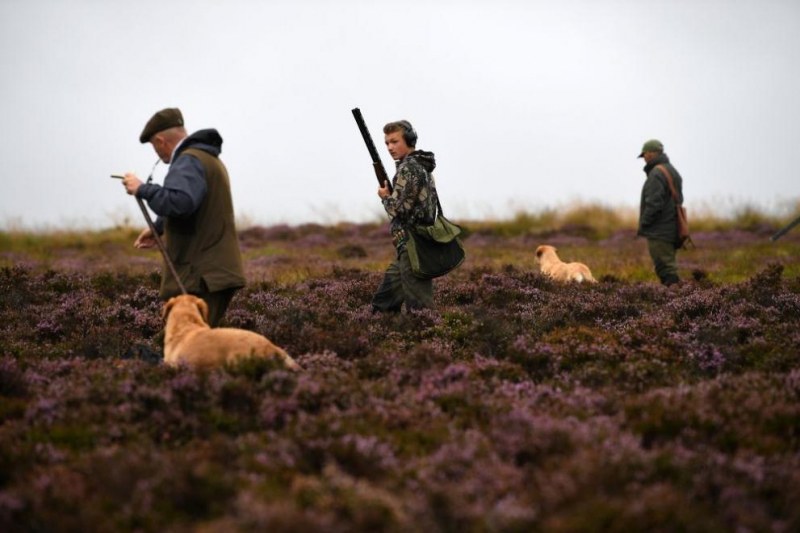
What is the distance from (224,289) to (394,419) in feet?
7.74

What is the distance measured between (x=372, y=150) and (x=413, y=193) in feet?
4.40

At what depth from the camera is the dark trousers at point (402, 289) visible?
32.6ft

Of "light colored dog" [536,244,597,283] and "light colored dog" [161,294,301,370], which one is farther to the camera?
"light colored dog" [536,244,597,283]

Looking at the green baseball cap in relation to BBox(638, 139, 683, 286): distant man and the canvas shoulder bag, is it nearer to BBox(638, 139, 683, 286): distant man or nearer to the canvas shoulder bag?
BBox(638, 139, 683, 286): distant man

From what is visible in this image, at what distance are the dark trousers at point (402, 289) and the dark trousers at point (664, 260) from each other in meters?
6.36

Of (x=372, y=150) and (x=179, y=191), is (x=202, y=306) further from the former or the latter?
(x=372, y=150)

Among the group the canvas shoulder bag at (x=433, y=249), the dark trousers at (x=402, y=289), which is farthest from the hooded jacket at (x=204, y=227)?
the dark trousers at (x=402, y=289)

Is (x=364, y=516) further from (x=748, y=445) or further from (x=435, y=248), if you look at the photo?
(x=435, y=248)

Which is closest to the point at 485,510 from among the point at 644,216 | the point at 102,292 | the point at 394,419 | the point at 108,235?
the point at 394,419

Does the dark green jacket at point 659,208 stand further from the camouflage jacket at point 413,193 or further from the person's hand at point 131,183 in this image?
the person's hand at point 131,183

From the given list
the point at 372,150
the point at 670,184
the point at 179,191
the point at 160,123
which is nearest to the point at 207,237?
the point at 179,191

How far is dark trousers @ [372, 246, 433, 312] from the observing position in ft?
32.6

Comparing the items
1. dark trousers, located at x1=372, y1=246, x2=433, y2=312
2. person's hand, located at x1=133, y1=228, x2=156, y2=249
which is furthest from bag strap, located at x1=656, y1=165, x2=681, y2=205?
person's hand, located at x1=133, y1=228, x2=156, y2=249

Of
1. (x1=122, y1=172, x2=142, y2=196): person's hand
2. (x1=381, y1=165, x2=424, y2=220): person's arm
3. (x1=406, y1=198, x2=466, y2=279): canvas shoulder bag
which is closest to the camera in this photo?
(x1=122, y1=172, x2=142, y2=196): person's hand
